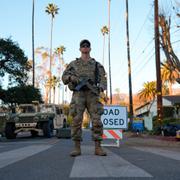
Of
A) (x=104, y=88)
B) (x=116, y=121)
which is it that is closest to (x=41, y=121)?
(x=116, y=121)

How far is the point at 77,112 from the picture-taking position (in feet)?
23.2

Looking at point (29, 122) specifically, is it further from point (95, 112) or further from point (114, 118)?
point (95, 112)

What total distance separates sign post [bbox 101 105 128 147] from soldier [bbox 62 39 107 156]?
17.2 feet

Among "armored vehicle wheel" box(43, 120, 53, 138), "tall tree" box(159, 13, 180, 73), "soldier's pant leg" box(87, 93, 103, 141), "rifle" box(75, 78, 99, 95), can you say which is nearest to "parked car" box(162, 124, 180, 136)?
"tall tree" box(159, 13, 180, 73)

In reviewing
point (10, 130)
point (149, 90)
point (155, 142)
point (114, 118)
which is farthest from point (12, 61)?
point (149, 90)

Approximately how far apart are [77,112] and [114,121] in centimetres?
547

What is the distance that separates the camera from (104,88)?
7176 millimetres

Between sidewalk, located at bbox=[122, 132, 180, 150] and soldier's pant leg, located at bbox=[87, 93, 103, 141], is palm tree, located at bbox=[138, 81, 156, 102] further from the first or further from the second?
soldier's pant leg, located at bbox=[87, 93, 103, 141]

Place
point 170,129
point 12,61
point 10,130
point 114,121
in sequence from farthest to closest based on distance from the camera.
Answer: point 12,61
point 170,129
point 10,130
point 114,121

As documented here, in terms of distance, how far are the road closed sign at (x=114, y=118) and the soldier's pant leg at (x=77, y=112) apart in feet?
17.3

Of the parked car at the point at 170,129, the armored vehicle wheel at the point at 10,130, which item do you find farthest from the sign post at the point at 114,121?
the parked car at the point at 170,129

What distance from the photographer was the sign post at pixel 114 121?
1241cm

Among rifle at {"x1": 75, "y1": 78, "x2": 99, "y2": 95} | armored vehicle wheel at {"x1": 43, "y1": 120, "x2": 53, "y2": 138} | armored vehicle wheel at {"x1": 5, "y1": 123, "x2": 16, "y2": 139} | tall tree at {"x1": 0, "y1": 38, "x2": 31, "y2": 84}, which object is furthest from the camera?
Result: tall tree at {"x1": 0, "y1": 38, "x2": 31, "y2": 84}

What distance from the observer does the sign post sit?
12.4m
